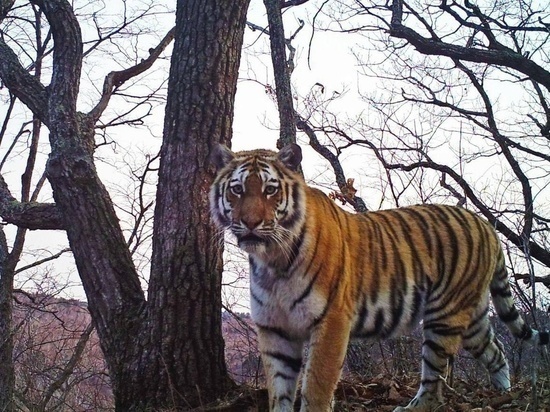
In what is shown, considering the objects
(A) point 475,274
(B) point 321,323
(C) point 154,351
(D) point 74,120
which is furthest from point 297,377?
(D) point 74,120

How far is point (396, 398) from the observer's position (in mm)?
4168

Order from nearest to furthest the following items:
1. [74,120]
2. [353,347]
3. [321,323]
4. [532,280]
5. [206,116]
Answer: [532,280] → [321,323] → [206,116] → [74,120] → [353,347]

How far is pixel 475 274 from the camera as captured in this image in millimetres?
4074

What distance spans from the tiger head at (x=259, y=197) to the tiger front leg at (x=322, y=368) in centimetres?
51

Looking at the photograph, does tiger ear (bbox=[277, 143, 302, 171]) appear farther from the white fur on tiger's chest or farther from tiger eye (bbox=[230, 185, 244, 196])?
the white fur on tiger's chest

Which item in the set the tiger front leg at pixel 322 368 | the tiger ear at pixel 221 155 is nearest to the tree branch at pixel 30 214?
the tiger ear at pixel 221 155

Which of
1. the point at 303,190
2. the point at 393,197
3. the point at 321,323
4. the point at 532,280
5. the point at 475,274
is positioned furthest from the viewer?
the point at 393,197

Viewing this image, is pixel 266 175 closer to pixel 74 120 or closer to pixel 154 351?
pixel 154 351

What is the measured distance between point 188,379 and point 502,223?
Result: 6.93 metres

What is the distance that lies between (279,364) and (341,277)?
64 cm

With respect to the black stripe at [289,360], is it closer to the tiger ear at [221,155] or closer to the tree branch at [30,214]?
the tiger ear at [221,155]

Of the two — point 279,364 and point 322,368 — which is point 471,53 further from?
point 322,368

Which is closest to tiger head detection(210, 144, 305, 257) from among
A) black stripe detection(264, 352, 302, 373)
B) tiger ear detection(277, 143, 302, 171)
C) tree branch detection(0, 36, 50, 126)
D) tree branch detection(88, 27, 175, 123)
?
tiger ear detection(277, 143, 302, 171)

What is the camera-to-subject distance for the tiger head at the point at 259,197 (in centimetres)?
329
